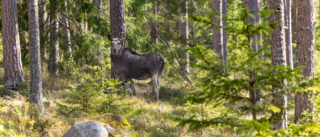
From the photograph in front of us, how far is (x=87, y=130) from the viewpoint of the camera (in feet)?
20.8

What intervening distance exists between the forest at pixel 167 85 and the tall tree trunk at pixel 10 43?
39mm

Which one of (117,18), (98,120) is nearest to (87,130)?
(98,120)

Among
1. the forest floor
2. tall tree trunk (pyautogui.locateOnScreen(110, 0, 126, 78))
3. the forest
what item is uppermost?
tall tree trunk (pyautogui.locateOnScreen(110, 0, 126, 78))

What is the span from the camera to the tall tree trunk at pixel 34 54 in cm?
800

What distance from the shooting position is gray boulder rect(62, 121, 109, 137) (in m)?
6.30

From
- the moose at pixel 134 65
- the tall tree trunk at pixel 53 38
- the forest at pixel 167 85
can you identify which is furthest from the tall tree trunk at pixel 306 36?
the tall tree trunk at pixel 53 38

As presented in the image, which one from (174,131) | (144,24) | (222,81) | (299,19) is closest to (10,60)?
(174,131)

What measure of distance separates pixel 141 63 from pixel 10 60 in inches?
210

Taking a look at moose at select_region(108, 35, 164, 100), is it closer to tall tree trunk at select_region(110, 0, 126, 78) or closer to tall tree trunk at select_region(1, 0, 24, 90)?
tall tree trunk at select_region(110, 0, 126, 78)

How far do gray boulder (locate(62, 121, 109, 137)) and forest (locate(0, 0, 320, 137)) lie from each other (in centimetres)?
2

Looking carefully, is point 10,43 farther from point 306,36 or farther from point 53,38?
point 306,36

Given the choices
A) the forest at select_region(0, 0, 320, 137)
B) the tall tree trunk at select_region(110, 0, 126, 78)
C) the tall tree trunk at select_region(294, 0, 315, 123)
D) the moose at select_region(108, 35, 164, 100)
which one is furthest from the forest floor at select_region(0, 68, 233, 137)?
the tall tree trunk at select_region(294, 0, 315, 123)

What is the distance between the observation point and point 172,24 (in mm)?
17031

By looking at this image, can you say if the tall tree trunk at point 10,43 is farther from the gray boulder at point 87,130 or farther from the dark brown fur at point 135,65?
the gray boulder at point 87,130
